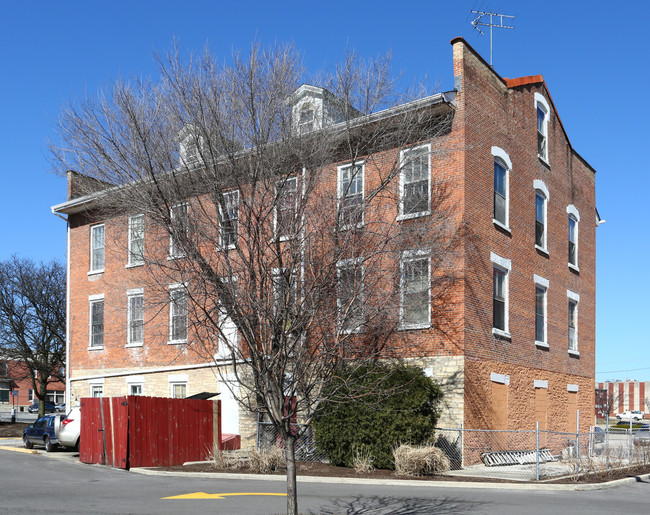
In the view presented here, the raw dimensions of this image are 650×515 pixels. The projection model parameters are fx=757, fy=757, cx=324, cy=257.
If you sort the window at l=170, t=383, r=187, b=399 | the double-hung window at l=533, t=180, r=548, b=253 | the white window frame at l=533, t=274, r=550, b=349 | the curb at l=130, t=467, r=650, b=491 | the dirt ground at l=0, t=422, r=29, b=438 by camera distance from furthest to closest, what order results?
the dirt ground at l=0, t=422, r=29, b=438
the window at l=170, t=383, r=187, b=399
the double-hung window at l=533, t=180, r=548, b=253
the white window frame at l=533, t=274, r=550, b=349
the curb at l=130, t=467, r=650, b=491

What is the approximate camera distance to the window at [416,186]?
69.4ft

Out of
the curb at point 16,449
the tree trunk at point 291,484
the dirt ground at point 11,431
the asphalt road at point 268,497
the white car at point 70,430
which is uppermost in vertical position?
the tree trunk at point 291,484

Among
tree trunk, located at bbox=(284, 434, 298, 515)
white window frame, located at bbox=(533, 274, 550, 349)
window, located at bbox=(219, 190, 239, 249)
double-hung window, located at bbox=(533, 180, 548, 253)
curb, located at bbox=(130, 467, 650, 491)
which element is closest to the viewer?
tree trunk, located at bbox=(284, 434, 298, 515)

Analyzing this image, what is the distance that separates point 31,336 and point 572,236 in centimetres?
3258

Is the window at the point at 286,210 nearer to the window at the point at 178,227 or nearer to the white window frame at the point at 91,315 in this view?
the window at the point at 178,227

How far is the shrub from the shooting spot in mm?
18956

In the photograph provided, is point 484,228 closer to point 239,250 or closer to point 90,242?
point 239,250

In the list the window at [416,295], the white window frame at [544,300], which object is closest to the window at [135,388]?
the window at [416,295]

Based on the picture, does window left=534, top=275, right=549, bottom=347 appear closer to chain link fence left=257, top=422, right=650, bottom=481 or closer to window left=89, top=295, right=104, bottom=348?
chain link fence left=257, top=422, right=650, bottom=481

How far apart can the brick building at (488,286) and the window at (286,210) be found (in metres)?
2.69

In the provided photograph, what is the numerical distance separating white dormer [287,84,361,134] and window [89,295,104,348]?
53.8 ft

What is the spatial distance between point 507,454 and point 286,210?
12168mm

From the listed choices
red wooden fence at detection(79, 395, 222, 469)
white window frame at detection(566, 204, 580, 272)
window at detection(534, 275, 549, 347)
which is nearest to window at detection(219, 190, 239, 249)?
red wooden fence at detection(79, 395, 222, 469)

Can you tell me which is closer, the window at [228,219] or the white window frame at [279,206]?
the white window frame at [279,206]
